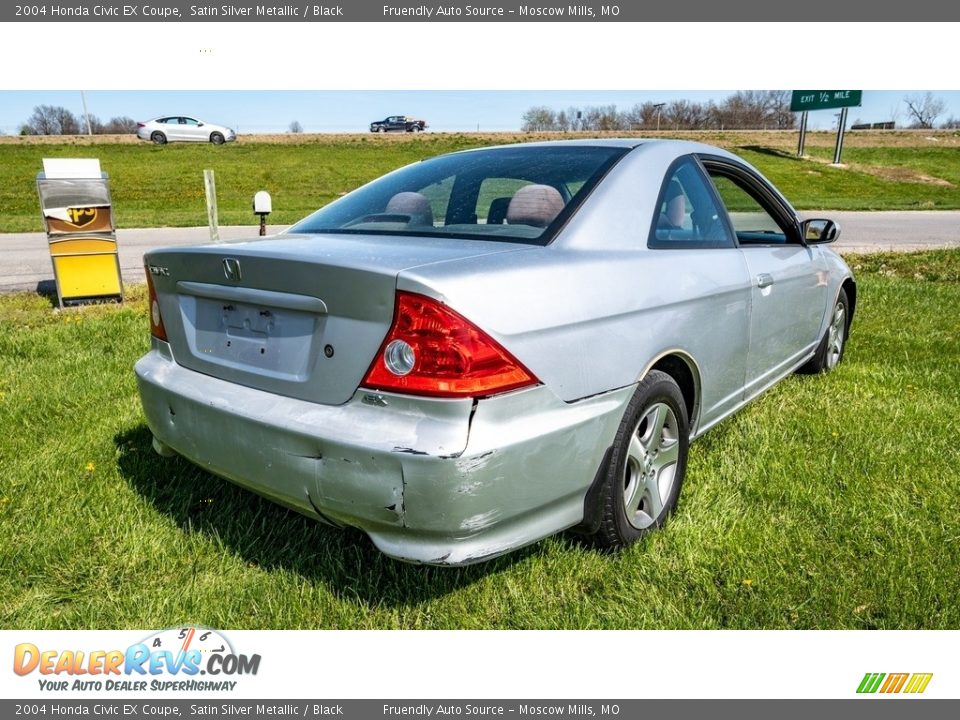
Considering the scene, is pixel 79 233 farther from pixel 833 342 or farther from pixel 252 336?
pixel 833 342

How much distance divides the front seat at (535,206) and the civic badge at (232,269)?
954 millimetres

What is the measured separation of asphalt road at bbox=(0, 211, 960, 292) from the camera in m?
9.70

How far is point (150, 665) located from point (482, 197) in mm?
2004

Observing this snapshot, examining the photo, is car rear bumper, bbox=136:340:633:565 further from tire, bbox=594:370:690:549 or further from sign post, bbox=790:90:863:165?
sign post, bbox=790:90:863:165

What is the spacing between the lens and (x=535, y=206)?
254cm

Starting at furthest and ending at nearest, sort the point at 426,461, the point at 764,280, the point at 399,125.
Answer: the point at 399,125 < the point at 764,280 < the point at 426,461

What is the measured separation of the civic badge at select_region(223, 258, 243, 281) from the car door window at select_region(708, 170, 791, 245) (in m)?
2.21

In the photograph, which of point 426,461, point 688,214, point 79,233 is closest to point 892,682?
point 426,461

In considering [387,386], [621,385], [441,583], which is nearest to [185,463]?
[441,583]

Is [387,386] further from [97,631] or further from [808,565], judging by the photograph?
[808,565]

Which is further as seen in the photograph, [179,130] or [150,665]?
[179,130]

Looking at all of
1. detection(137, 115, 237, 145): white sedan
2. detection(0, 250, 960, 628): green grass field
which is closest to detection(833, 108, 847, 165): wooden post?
detection(137, 115, 237, 145): white sedan

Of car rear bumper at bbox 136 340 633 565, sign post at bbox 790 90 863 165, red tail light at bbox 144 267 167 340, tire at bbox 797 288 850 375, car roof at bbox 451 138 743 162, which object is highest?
sign post at bbox 790 90 863 165

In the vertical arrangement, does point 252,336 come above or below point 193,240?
above
